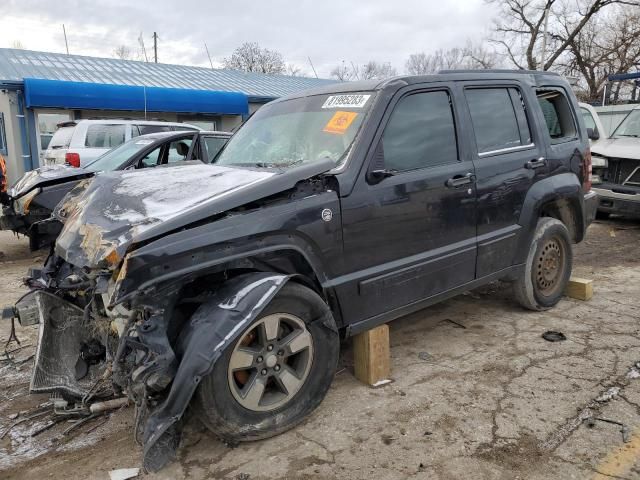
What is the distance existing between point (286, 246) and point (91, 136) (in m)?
9.63

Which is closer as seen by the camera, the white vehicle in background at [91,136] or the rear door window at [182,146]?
the rear door window at [182,146]

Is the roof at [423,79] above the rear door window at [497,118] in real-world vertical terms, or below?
above

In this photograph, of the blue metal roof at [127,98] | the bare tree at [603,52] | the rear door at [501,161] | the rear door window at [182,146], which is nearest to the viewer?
the rear door at [501,161]

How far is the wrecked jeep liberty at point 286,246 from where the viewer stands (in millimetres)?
2490

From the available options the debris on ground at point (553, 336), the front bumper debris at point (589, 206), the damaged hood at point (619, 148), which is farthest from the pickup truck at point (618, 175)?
the debris on ground at point (553, 336)

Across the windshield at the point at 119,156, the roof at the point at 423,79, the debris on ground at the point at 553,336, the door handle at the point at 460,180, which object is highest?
the roof at the point at 423,79

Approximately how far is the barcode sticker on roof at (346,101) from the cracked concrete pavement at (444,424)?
1.88 metres

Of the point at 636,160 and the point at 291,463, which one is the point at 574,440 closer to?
the point at 291,463

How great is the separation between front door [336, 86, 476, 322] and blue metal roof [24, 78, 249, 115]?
10909 mm

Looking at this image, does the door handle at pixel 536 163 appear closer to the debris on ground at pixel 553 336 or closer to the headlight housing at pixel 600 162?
the debris on ground at pixel 553 336

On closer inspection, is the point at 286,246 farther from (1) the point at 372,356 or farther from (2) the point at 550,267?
(2) the point at 550,267

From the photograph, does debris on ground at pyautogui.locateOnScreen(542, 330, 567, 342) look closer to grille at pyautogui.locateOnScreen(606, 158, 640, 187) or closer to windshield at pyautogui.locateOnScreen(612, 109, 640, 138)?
grille at pyautogui.locateOnScreen(606, 158, 640, 187)

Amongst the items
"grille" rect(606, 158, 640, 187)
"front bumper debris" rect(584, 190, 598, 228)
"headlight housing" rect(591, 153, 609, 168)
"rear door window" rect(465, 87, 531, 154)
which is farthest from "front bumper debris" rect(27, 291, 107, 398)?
"grille" rect(606, 158, 640, 187)

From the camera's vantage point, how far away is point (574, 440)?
2773 millimetres
